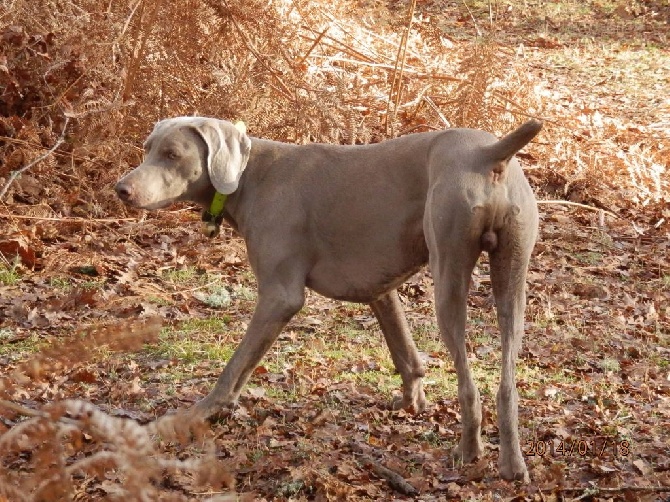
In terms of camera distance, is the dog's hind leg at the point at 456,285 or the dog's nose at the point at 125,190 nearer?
the dog's hind leg at the point at 456,285

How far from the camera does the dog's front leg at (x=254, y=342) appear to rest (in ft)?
18.7

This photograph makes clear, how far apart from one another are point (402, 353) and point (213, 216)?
142 centimetres

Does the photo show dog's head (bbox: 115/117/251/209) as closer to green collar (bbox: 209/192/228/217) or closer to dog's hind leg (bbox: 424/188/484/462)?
green collar (bbox: 209/192/228/217)

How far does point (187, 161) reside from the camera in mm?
5859

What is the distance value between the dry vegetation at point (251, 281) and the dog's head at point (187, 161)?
1009 mm

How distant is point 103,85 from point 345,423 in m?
5.43

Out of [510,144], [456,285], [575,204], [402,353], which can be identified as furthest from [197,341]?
[575,204]

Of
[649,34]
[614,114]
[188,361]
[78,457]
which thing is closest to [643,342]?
[188,361]

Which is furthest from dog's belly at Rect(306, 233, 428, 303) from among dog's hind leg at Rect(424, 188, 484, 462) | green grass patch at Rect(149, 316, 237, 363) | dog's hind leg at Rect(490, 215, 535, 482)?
green grass patch at Rect(149, 316, 237, 363)

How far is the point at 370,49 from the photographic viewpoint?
12359 mm

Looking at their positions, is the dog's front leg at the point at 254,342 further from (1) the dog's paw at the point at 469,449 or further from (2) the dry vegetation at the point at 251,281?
(1) the dog's paw at the point at 469,449

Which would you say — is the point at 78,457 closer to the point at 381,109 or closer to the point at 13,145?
the point at 13,145

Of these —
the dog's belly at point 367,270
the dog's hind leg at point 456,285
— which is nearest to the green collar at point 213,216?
the dog's belly at point 367,270

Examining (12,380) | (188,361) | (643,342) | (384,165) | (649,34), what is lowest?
(188,361)
